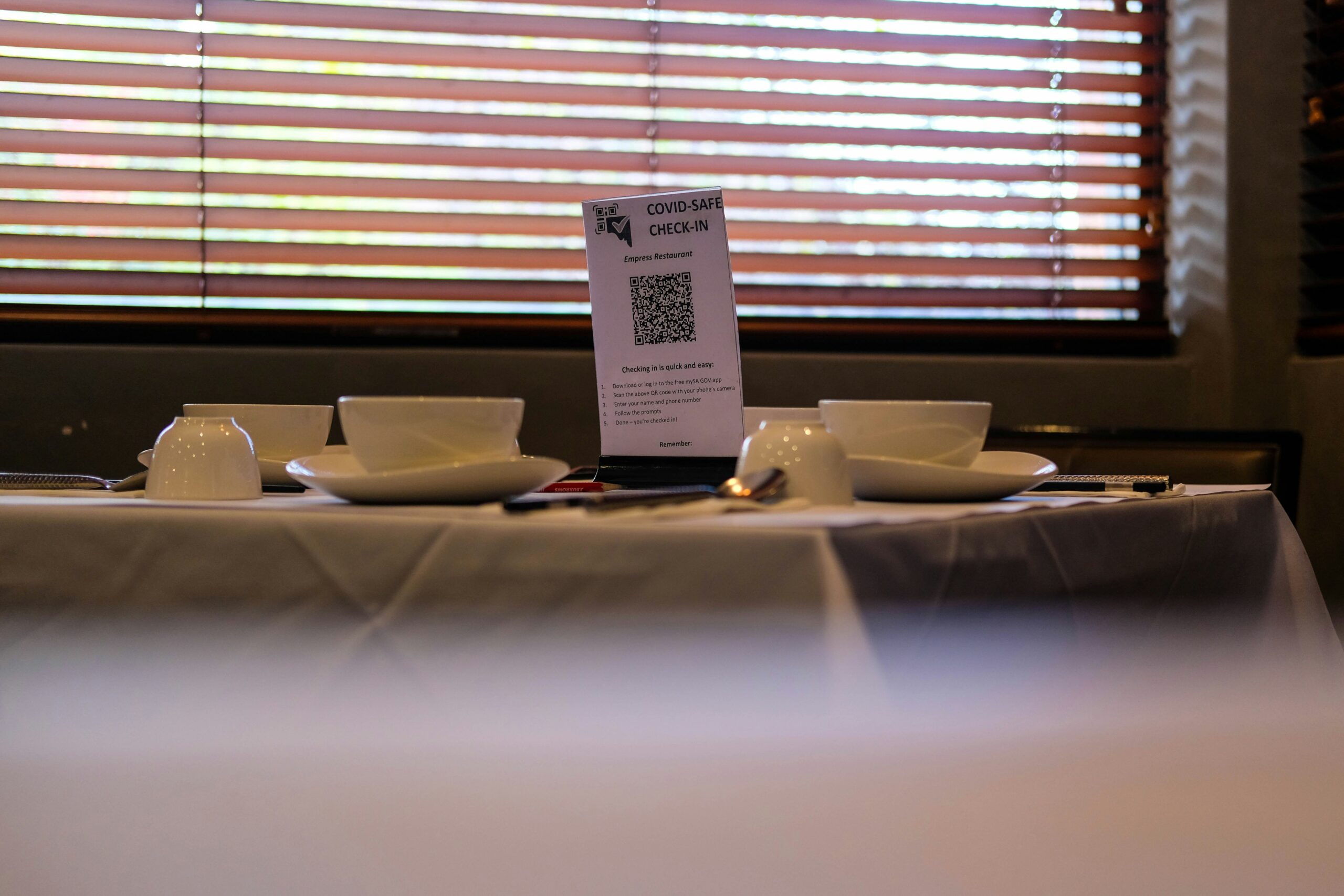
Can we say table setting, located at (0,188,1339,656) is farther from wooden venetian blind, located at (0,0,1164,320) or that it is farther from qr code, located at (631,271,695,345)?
wooden venetian blind, located at (0,0,1164,320)

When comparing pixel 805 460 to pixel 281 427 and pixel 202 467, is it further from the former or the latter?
pixel 281 427

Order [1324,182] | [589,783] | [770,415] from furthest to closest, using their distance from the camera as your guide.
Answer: [1324,182], [770,415], [589,783]

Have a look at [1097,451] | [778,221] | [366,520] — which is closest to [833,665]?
[366,520]

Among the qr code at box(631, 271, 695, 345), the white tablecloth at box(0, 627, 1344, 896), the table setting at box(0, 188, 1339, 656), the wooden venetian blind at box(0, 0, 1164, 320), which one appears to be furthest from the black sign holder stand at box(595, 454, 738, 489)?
the wooden venetian blind at box(0, 0, 1164, 320)

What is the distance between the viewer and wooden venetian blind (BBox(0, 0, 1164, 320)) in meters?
2.41

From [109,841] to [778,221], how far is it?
215cm

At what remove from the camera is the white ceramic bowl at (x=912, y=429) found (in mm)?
877

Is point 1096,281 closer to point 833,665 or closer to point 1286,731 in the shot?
point 1286,731

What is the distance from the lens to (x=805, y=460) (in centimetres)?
79

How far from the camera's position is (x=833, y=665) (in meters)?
0.58

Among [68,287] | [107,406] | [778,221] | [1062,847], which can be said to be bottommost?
[1062,847]

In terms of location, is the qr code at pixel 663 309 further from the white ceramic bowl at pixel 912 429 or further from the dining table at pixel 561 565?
the dining table at pixel 561 565

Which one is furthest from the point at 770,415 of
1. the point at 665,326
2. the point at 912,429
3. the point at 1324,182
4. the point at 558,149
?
the point at 1324,182

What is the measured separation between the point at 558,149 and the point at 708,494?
6.38 feet
